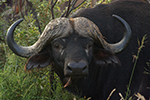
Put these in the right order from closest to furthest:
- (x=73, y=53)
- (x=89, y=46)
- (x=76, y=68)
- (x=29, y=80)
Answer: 1. (x=76, y=68)
2. (x=73, y=53)
3. (x=89, y=46)
4. (x=29, y=80)

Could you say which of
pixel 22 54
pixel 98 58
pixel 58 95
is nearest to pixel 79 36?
pixel 98 58

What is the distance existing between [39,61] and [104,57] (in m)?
0.81

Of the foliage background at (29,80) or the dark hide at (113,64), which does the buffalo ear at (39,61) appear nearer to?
the dark hide at (113,64)

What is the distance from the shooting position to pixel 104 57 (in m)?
2.92

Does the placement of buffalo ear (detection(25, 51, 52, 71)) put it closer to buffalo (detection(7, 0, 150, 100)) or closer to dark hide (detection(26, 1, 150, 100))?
buffalo (detection(7, 0, 150, 100))

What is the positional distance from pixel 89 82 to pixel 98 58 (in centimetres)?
43

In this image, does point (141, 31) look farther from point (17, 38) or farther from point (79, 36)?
point (17, 38)

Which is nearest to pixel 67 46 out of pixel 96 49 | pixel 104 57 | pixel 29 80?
pixel 96 49

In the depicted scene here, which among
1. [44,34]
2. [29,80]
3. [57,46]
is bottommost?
[29,80]

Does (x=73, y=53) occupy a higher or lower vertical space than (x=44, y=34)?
lower

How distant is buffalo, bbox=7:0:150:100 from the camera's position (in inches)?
102

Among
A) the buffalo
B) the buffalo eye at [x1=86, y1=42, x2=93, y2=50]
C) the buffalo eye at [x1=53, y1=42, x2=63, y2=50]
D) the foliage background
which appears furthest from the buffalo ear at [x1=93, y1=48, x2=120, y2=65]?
the foliage background

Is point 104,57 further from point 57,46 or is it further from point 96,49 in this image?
point 57,46

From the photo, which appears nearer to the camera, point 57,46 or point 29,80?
point 57,46
